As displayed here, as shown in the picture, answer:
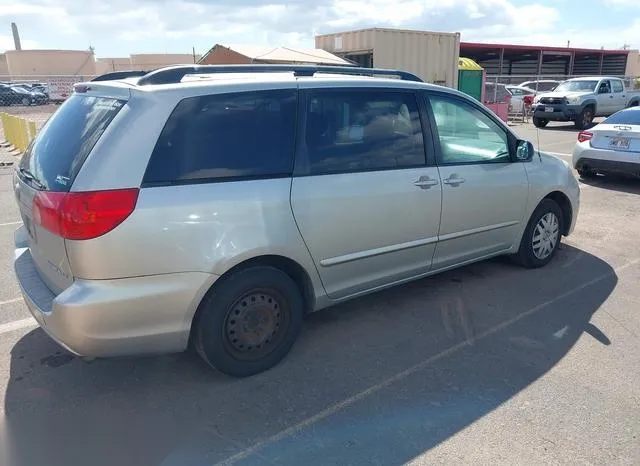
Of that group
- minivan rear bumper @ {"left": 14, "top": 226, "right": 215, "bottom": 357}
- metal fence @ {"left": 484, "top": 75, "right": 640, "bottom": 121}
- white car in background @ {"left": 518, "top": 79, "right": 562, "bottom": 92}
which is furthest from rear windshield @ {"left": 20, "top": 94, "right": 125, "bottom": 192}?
white car in background @ {"left": 518, "top": 79, "right": 562, "bottom": 92}

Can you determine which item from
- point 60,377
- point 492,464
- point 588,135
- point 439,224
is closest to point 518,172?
point 439,224

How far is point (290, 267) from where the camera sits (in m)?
3.47

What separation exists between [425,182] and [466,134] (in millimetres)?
824

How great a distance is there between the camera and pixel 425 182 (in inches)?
157

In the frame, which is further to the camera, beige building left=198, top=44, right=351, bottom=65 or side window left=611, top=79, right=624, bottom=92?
side window left=611, top=79, right=624, bottom=92

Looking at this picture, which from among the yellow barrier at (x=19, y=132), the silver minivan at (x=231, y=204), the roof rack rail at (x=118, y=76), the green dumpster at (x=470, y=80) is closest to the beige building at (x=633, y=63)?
the green dumpster at (x=470, y=80)

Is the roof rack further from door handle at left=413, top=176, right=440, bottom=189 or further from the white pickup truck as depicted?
the white pickup truck

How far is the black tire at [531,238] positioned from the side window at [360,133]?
5.41ft

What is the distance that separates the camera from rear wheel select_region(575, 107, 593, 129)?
1920cm

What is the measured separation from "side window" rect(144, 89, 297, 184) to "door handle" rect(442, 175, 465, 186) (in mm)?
1387

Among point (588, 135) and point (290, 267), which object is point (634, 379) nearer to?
point (290, 267)

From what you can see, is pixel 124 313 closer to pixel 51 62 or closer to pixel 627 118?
pixel 627 118

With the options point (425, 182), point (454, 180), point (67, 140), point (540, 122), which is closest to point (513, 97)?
point (540, 122)

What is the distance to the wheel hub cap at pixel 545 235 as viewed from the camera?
5.13m
